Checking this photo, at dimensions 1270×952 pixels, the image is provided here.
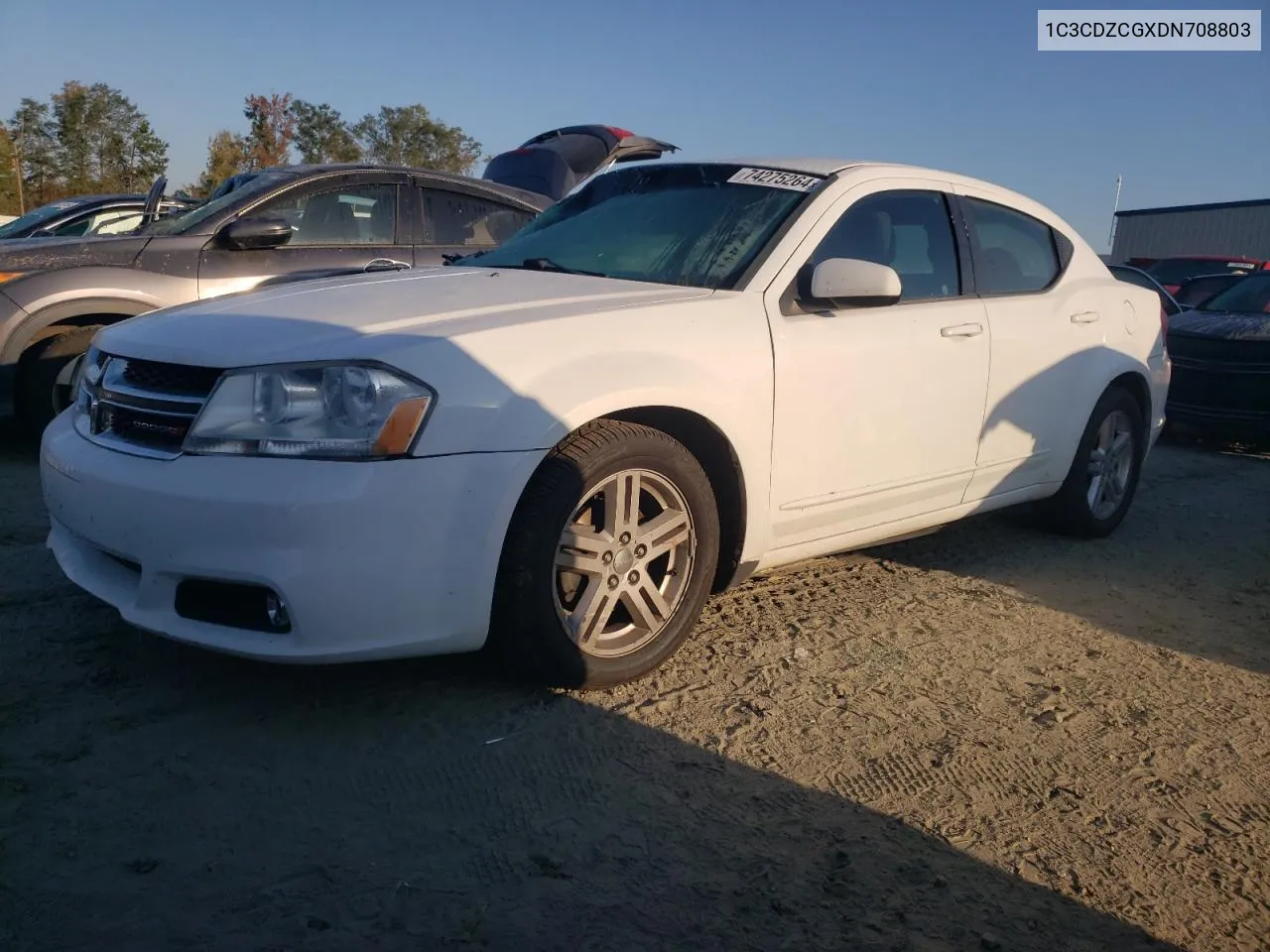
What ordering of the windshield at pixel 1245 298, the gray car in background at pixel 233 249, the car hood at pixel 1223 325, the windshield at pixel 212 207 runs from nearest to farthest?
the gray car in background at pixel 233 249
the windshield at pixel 212 207
the car hood at pixel 1223 325
the windshield at pixel 1245 298

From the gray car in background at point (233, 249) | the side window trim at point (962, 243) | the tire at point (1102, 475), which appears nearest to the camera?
the side window trim at point (962, 243)

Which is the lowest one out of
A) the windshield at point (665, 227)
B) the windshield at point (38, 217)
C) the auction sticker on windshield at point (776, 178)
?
the windshield at point (665, 227)

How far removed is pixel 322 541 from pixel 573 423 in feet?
2.43

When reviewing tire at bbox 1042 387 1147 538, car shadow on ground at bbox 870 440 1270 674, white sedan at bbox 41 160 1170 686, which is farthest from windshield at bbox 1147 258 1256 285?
white sedan at bbox 41 160 1170 686

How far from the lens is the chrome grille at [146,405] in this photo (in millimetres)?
2863

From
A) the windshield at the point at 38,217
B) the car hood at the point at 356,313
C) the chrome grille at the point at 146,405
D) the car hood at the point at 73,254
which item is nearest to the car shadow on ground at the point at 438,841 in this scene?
the chrome grille at the point at 146,405

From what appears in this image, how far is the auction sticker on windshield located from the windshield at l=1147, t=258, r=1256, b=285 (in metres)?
12.6

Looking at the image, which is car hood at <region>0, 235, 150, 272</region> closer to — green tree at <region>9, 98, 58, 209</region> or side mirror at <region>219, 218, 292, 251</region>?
side mirror at <region>219, 218, 292, 251</region>

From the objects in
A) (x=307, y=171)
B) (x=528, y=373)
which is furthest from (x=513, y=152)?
(x=528, y=373)

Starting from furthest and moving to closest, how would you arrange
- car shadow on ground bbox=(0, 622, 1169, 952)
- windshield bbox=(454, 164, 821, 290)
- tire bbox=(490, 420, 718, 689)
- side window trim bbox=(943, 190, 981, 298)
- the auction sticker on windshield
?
side window trim bbox=(943, 190, 981, 298) < the auction sticker on windshield < windshield bbox=(454, 164, 821, 290) < tire bbox=(490, 420, 718, 689) < car shadow on ground bbox=(0, 622, 1169, 952)

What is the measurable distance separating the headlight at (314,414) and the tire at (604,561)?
42 centimetres

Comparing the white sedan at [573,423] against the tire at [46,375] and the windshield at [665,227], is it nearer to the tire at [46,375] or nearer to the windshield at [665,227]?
the windshield at [665,227]

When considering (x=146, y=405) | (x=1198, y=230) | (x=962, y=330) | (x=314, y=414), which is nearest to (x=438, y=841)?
(x=314, y=414)

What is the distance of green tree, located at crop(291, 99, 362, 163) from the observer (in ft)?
133
